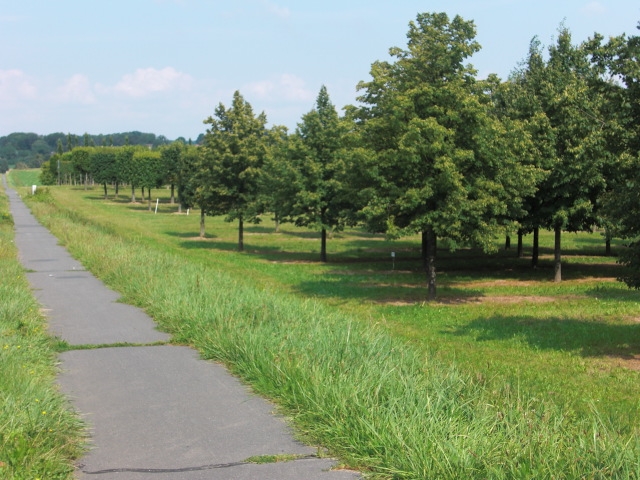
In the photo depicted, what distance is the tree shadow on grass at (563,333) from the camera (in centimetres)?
1389

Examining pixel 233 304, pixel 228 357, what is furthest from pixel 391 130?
pixel 228 357

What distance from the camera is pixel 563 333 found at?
1543cm

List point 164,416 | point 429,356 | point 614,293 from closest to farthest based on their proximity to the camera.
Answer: point 164,416
point 429,356
point 614,293

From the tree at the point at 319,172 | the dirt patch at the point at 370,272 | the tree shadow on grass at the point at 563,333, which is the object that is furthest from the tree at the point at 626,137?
the tree at the point at 319,172

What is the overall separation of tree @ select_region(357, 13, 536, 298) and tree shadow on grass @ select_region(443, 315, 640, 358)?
322cm

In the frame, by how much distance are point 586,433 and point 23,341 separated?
21.4 feet

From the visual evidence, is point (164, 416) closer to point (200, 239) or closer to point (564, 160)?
point (564, 160)

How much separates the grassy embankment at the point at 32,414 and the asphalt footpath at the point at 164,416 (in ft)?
0.55

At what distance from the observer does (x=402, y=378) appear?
6.39 metres

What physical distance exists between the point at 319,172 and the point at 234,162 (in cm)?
708

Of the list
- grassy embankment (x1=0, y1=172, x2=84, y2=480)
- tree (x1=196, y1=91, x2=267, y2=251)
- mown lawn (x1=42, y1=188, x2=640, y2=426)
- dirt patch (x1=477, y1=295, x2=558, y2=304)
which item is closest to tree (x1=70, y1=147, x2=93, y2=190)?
mown lawn (x1=42, y1=188, x2=640, y2=426)

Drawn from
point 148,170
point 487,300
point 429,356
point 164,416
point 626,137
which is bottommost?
point 487,300

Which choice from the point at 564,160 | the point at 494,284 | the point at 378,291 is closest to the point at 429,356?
the point at 378,291

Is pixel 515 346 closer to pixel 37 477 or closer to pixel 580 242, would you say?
pixel 37 477
